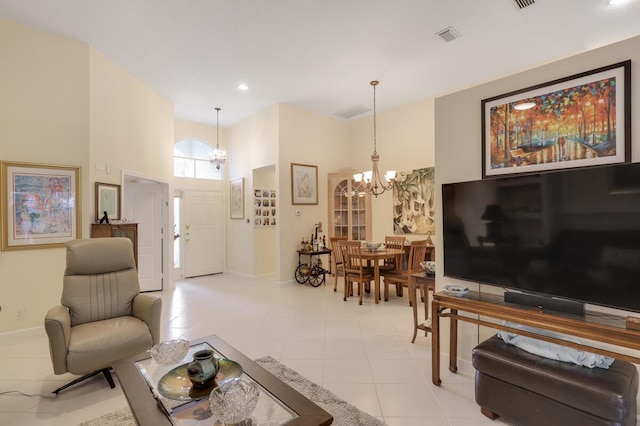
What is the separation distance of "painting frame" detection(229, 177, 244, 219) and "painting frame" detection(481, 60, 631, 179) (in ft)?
17.7

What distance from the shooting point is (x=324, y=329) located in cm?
370

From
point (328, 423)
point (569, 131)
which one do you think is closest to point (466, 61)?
point (569, 131)

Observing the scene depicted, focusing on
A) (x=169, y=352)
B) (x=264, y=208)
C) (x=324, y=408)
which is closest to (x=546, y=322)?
(x=324, y=408)

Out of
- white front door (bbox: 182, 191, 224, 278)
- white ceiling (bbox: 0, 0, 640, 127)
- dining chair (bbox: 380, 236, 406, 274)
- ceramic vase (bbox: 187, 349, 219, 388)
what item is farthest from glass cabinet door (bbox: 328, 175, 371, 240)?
ceramic vase (bbox: 187, 349, 219, 388)

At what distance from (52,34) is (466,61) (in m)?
5.28

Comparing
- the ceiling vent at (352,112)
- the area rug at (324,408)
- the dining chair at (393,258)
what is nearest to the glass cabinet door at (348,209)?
the dining chair at (393,258)

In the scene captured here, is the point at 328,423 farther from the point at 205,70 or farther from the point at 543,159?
the point at 205,70

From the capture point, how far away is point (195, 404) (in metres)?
1.52

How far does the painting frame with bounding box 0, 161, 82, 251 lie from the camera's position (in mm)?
3379

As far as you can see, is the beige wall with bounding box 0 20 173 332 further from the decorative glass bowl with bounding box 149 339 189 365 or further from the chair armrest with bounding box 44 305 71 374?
the decorative glass bowl with bounding box 149 339 189 365

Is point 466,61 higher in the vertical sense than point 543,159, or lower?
higher

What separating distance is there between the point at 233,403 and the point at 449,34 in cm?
421

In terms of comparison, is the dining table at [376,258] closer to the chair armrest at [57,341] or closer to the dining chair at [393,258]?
the dining chair at [393,258]

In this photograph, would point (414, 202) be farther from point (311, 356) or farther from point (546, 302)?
point (546, 302)
